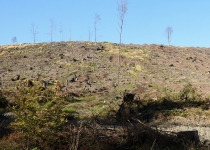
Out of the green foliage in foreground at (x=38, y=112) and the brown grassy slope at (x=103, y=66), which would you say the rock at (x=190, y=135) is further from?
the brown grassy slope at (x=103, y=66)

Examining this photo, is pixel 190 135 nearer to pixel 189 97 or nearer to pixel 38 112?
pixel 38 112

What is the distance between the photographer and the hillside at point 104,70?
87.1 feet

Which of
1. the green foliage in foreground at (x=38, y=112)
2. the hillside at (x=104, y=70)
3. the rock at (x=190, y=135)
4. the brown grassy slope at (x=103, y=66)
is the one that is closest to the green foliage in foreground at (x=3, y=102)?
the hillside at (x=104, y=70)

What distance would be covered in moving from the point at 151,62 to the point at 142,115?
27.8 m

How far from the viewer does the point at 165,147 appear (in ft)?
32.1

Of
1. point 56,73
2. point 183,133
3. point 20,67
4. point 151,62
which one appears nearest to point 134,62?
point 151,62

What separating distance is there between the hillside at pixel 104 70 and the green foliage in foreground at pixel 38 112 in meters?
8.93

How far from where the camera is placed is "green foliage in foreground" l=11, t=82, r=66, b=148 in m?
9.88

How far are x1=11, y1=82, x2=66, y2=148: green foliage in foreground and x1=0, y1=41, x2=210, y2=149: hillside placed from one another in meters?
8.93

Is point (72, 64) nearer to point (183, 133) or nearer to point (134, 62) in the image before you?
point (134, 62)

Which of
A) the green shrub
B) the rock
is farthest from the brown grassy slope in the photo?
the rock

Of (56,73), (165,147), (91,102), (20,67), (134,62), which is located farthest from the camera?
(134,62)

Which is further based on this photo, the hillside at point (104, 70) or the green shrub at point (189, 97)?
the hillside at point (104, 70)

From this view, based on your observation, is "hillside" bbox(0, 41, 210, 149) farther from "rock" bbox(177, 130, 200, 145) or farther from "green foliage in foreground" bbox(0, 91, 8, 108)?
"rock" bbox(177, 130, 200, 145)
